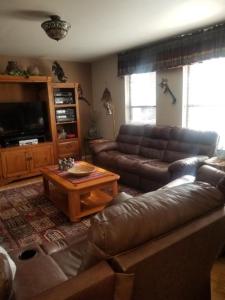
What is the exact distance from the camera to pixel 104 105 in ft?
17.3

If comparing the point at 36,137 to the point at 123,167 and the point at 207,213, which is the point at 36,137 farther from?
the point at 207,213

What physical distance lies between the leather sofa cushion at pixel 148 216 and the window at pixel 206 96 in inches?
98.5

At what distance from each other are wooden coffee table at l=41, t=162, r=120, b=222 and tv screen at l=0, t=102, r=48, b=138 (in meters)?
1.59

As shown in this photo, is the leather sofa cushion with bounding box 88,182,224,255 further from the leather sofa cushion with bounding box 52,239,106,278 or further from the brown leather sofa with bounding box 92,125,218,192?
the brown leather sofa with bounding box 92,125,218,192

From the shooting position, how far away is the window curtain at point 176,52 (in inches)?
128

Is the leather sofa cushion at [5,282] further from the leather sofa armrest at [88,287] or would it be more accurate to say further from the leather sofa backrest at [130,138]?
the leather sofa backrest at [130,138]

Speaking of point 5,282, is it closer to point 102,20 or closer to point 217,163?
point 217,163

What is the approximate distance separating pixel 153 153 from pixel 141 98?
1.38 meters

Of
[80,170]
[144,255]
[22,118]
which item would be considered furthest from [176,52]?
[144,255]

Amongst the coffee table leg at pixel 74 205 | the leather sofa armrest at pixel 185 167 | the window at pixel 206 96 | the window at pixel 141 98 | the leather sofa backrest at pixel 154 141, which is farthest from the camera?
the window at pixel 141 98

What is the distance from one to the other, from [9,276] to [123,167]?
3.02 meters

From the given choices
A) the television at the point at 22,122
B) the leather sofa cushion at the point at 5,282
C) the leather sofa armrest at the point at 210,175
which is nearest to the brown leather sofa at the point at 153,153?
the leather sofa armrest at the point at 210,175

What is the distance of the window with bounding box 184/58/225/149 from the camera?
3494mm

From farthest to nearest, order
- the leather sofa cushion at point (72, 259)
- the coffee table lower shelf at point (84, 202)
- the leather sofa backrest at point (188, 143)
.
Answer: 1. the leather sofa backrest at point (188, 143)
2. the coffee table lower shelf at point (84, 202)
3. the leather sofa cushion at point (72, 259)
